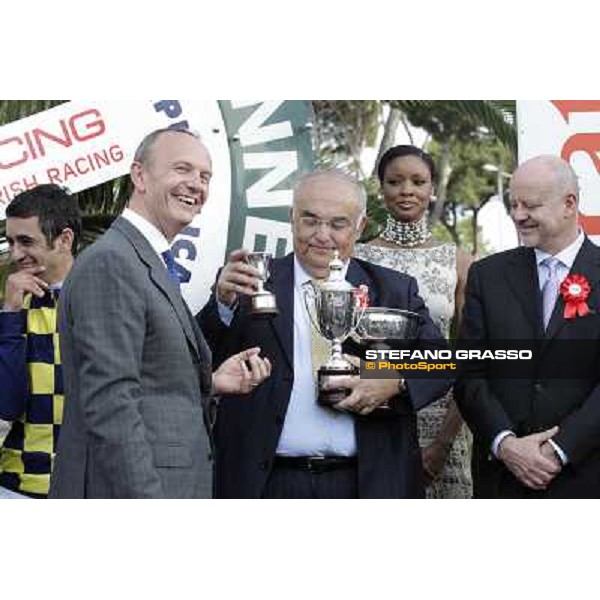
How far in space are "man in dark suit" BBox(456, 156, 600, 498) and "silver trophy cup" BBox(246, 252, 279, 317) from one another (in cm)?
71

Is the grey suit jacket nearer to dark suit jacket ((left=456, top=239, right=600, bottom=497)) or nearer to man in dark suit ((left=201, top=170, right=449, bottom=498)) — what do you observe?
man in dark suit ((left=201, top=170, right=449, bottom=498))

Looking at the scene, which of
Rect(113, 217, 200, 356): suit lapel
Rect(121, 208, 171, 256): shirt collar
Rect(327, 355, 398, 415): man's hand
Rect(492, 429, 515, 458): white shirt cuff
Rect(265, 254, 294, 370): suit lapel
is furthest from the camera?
Rect(492, 429, 515, 458): white shirt cuff

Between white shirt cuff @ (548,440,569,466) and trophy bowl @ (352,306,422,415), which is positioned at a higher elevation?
trophy bowl @ (352,306,422,415)

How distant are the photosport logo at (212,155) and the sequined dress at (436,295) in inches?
14.6

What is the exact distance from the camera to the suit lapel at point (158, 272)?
330 cm

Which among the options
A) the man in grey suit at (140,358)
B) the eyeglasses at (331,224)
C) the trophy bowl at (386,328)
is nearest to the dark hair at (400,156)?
the eyeglasses at (331,224)

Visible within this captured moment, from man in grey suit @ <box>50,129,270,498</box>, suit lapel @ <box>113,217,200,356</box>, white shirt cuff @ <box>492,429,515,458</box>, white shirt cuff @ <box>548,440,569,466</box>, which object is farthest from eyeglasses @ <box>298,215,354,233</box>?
white shirt cuff @ <box>548,440,569,466</box>

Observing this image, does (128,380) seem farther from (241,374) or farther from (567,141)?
(567,141)

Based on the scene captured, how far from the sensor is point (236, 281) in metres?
3.97

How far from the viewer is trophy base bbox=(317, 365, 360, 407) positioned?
3.88m

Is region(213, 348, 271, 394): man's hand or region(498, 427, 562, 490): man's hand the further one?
region(498, 427, 562, 490): man's hand

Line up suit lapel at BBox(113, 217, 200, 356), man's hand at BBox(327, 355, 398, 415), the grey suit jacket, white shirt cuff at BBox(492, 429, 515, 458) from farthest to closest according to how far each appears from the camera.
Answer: white shirt cuff at BBox(492, 429, 515, 458)
man's hand at BBox(327, 355, 398, 415)
suit lapel at BBox(113, 217, 200, 356)
the grey suit jacket

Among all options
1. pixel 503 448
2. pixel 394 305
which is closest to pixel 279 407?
pixel 394 305

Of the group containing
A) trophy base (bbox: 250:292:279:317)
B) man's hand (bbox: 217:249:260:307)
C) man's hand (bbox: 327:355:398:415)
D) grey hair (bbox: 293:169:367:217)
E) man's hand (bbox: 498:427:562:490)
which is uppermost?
grey hair (bbox: 293:169:367:217)
